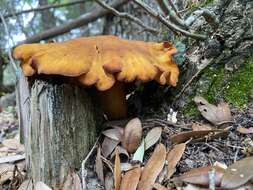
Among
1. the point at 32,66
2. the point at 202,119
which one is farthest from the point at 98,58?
the point at 202,119

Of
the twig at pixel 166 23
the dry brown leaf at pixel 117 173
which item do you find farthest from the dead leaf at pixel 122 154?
the twig at pixel 166 23

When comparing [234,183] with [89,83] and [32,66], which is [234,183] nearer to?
[89,83]

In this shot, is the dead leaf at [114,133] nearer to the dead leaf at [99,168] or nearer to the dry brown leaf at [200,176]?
the dead leaf at [99,168]

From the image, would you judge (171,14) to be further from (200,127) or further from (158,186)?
(158,186)

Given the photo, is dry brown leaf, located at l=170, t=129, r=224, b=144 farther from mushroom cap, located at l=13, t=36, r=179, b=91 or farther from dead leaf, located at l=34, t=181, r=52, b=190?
dead leaf, located at l=34, t=181, r=52, b=190

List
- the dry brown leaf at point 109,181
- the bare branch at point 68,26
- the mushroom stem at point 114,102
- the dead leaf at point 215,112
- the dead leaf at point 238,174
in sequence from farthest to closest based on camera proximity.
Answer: the bare branch at point 68,26 → the mushroom stem at point 114,102 → the dead leaf at point 215,112 → the dry brown leaf at point 109,181 → the dead leaf at point 238,174

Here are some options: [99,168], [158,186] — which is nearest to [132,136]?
[99,168]
